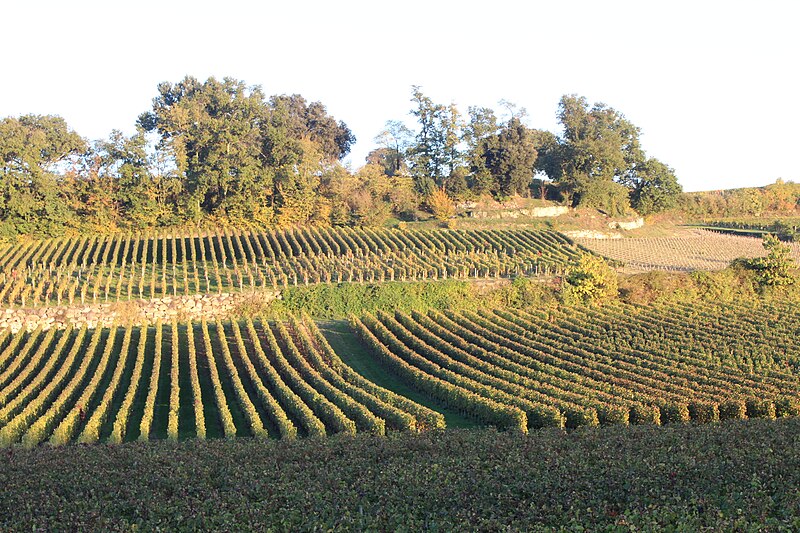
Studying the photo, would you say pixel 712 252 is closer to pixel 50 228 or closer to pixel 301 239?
pixel 301 239

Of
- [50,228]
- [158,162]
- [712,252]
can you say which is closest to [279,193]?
[158,162]

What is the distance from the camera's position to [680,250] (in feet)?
210

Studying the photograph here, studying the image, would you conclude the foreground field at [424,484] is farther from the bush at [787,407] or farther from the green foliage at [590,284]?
the green foliage at [590,284]

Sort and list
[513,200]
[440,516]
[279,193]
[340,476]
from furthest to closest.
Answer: [513,200] → [279,193] → [340,476] → [440,516]

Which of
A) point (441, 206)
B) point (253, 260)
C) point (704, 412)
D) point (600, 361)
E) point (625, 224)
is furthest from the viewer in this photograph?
point (625, 224)

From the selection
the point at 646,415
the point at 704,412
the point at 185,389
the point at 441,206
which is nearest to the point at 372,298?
the point at 185,389

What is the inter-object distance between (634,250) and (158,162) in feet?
130

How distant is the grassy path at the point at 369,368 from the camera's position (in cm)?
2774

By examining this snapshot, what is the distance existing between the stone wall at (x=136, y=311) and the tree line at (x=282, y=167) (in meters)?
19.1

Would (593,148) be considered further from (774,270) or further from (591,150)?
(774,270)

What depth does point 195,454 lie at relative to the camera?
19.4 metres

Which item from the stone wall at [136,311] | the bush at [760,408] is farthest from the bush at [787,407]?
the stone wall at [136,311]

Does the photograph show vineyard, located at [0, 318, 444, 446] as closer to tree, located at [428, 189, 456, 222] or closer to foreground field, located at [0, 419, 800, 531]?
foreground field, located at [0, 419, 800, 531]

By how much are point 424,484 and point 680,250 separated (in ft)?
177
